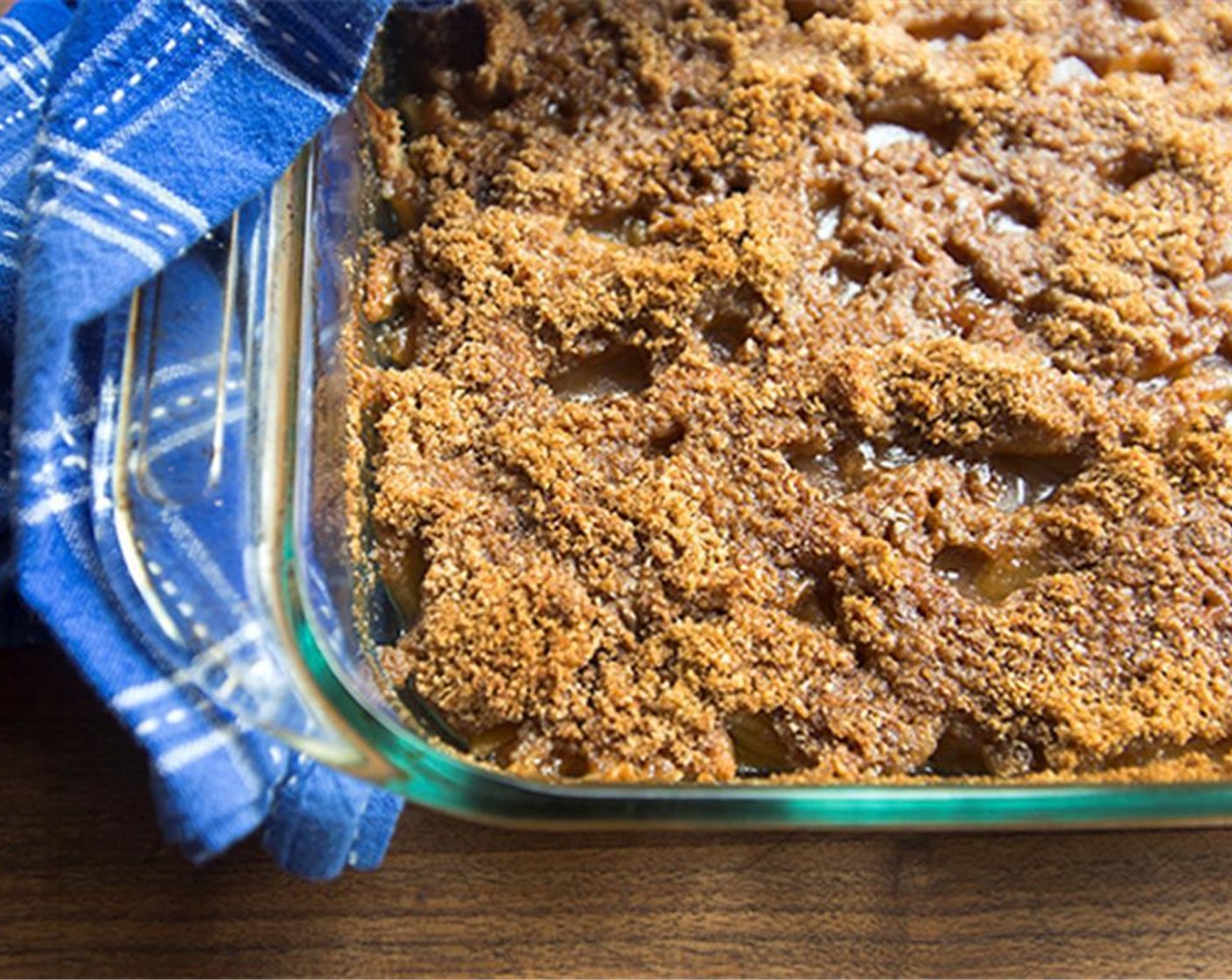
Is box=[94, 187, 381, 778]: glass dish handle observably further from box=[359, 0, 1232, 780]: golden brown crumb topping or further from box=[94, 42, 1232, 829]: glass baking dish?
box=[359, 0, 1232, 780]: golden brown crumb topping

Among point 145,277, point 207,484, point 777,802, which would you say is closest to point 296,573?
point 207,484

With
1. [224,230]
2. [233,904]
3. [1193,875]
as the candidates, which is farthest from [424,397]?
[1193,875]

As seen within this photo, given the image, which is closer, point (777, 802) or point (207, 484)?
point (777, 802)

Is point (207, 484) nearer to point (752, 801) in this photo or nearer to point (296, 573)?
point (296, 573)

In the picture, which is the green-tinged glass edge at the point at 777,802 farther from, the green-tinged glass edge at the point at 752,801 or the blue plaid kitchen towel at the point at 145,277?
the blue plaid kitchen towel at the point at 145,277

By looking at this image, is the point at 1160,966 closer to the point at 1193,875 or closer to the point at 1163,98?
the point at 1193,875

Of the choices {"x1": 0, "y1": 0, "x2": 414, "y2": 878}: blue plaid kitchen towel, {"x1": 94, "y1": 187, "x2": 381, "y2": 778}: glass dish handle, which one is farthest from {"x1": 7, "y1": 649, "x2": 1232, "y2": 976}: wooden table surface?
{"x1": 94, "y1": 187, "x2": 381, "y2": 778}: glass dish handle
